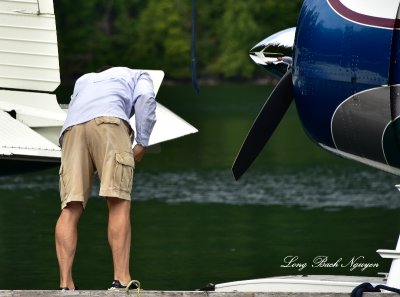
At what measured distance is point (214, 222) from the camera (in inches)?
674

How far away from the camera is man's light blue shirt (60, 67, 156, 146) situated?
27.6ft

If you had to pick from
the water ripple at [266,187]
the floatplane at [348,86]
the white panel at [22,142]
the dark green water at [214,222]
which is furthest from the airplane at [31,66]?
the floatplane at [348,86]

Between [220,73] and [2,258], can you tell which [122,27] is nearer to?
[220,73]

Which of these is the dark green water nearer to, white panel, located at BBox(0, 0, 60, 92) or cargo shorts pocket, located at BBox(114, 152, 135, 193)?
white panel, located at BBox(0, 0, 60, 92)

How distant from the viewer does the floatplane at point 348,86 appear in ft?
27.3

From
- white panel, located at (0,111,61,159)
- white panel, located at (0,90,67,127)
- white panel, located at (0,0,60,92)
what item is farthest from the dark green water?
white panel, located at (0,0,60,92)

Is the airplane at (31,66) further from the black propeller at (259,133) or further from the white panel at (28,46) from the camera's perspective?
the black propeller at (259,133)

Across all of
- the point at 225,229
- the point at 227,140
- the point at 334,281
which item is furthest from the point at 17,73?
the point at 227,140

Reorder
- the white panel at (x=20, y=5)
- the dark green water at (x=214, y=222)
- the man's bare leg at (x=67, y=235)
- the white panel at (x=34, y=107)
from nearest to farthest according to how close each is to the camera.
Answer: the man's bare leg at (x=67, y=235), the dark green water at (x=214, y=222), the white panel at (x=34, y=107), the white panel at (x=20, y=5)

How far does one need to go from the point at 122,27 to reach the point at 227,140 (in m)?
96.4

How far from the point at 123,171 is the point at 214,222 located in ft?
29.2

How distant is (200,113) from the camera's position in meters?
53.1

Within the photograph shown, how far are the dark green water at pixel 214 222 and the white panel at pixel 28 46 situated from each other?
5.29 ft

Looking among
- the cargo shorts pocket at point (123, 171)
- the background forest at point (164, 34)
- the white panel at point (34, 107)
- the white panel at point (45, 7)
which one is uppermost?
the cargo shorts pocket at point (123, 171)
